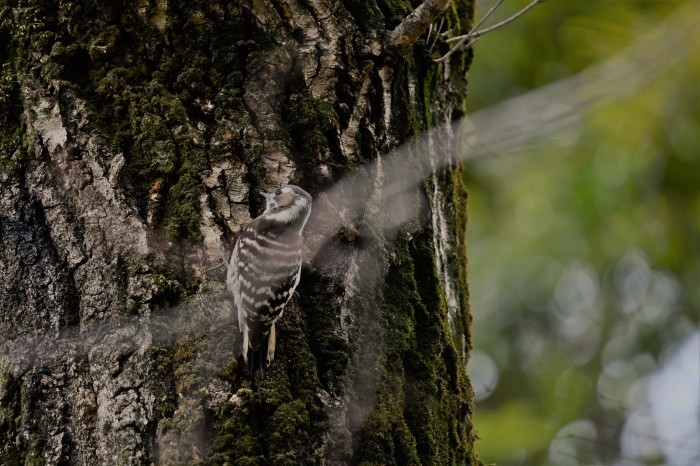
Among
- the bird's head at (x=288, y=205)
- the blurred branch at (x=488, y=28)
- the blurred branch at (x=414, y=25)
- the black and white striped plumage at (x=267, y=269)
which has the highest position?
the blurred branch at (x=488, y=28)

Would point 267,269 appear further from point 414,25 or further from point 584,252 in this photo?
point 584,252

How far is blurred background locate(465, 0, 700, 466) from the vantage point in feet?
18.1

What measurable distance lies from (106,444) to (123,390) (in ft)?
0.61

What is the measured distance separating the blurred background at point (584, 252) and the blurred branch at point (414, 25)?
1.11 meters

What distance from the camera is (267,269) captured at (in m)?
3.57

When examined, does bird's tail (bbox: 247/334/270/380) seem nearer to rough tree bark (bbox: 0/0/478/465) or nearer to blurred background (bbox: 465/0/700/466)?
rough tree bark (bbox: 0/0/478/465)

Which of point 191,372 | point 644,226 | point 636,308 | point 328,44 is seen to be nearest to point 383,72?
point 328,44

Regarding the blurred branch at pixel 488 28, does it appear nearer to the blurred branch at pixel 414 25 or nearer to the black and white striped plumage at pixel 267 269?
the blurred branch at pixel 414 25

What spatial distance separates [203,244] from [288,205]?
1.71 feet

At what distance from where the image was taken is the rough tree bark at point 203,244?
9.02ft

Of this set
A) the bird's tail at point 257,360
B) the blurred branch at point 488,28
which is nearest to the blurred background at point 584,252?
the blurred branch at point 488,28

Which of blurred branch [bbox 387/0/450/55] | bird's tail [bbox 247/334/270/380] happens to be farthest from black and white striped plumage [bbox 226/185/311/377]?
blurred branch [bbox 387/0/450/55]

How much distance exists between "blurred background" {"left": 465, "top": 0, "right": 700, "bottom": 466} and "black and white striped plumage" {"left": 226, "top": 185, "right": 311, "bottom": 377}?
4.76 ft

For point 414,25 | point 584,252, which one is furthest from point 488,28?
point 584,252
